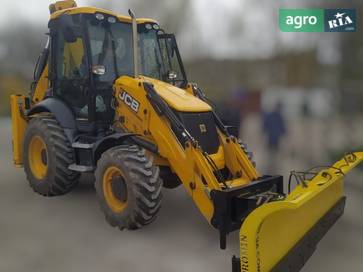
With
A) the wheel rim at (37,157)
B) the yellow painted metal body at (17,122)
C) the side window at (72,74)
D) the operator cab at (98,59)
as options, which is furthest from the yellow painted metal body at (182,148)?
the yellow painted metal body at (17,122)

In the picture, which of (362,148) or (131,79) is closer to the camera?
(131,79)

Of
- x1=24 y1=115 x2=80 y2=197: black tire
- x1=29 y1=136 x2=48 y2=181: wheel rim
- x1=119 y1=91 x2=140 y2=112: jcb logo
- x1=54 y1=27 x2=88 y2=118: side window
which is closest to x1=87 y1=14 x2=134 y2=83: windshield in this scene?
x1=54 y1=27 x2=88 y2=118: side window

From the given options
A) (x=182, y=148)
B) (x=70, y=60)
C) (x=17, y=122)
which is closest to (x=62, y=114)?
(x=70, y=60)

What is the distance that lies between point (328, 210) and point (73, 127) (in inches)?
131

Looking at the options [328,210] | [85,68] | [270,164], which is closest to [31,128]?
[85,68]

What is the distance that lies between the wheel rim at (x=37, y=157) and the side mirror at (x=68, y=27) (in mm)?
1492

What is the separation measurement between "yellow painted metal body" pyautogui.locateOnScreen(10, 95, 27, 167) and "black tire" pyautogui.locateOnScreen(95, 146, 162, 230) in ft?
7.80

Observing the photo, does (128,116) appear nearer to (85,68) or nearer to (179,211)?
(85,68)

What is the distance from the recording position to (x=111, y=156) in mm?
4371

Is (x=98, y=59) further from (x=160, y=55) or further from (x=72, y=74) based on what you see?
(x=160, y=55)

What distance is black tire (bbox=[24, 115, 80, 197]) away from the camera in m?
5.18

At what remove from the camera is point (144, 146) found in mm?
4547

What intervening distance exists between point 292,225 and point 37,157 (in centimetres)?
388

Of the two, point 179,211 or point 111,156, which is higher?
point 111,156
